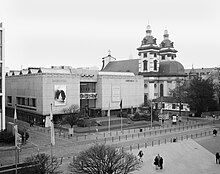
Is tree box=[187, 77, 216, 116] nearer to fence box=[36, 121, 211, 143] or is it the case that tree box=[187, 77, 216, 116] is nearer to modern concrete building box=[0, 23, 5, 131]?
fence box=[36, 121, 211, 143]

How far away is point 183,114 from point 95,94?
79.1 ft

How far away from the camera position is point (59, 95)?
6128 cm

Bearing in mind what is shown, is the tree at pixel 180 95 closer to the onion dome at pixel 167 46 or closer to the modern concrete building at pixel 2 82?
the onion dome at pixel 167 46

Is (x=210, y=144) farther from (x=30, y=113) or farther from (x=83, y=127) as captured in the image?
(x=30, y=113)

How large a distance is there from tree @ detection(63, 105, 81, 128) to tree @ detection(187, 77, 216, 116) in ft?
94.1

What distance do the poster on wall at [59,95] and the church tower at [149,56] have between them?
36.4m

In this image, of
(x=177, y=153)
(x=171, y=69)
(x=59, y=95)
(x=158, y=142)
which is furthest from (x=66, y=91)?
(x=171, y=69)

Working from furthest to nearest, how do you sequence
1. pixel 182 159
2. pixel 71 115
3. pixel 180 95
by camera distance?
pixel 180 95
pixel 71 115
pixel 182 159

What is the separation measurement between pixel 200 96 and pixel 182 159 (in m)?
42.4

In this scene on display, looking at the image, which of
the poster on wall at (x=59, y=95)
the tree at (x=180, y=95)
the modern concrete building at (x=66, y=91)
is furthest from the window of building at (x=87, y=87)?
the tree at (x=180, y=95)

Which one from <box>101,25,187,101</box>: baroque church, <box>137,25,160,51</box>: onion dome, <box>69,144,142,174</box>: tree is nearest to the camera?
<box>69,144,142,174</box>: tree

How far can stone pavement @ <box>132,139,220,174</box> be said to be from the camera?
26562 mm

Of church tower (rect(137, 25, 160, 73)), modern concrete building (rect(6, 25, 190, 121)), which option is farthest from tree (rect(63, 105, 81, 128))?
church tower (rect(137, 25, 160, 73))

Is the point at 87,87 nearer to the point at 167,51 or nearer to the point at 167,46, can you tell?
the point at 167,51
